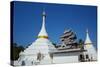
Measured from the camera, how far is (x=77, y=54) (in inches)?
84.7

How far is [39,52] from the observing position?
6.58ft

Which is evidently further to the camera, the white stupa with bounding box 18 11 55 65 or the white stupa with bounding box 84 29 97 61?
the white stupa with bounding box 84 29 97 61

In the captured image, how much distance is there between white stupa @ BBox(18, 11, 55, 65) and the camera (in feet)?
6.42

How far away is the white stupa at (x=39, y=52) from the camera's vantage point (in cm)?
196

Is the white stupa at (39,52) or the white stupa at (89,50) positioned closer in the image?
the white stupa at (39,52)

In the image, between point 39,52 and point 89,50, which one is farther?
point 89,50
